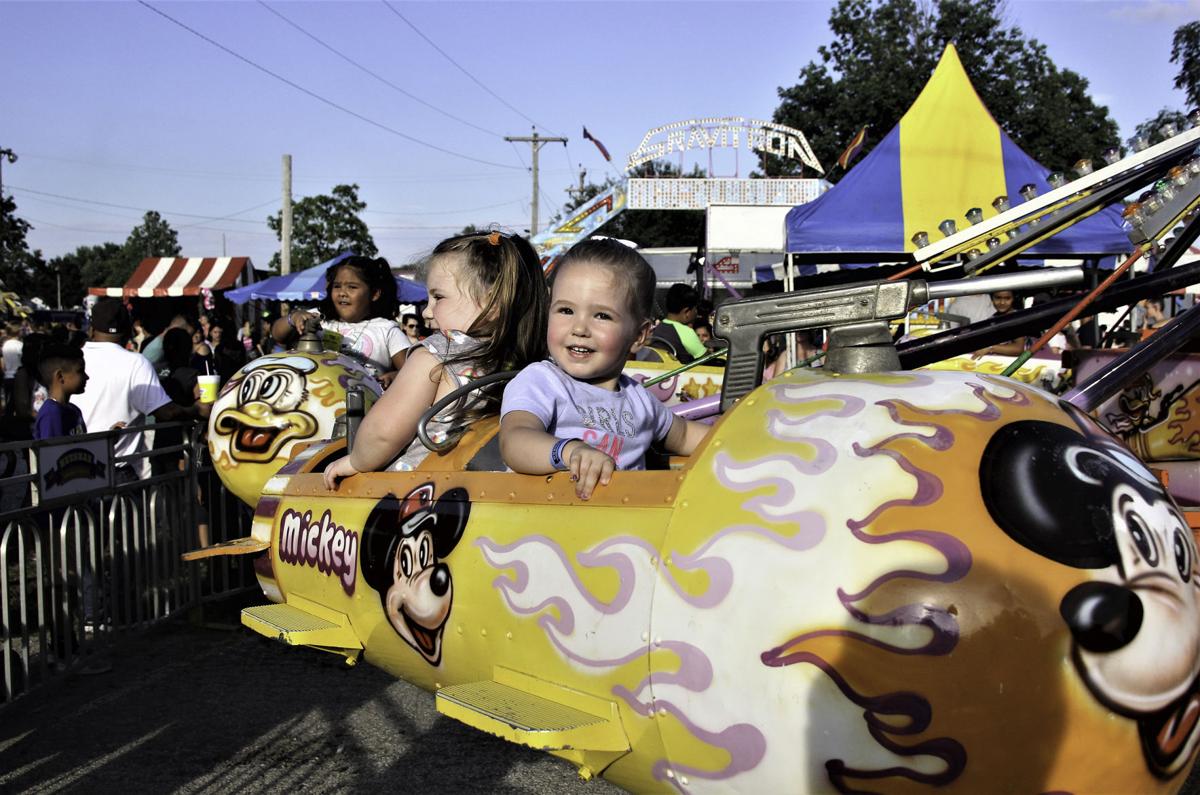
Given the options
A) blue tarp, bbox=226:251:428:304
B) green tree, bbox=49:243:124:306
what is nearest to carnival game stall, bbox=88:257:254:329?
blue tarp, bbox=226:251:428:304

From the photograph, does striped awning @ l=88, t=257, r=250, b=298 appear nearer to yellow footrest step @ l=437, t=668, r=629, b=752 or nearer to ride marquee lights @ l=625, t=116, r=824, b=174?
ride marquee lights @ l=625, t=116, r=824, b=174

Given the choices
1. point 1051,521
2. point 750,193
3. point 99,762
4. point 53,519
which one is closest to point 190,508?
point 53,519

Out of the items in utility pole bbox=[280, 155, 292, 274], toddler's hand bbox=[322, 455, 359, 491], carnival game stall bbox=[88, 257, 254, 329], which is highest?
utility pole bbox=[280, 155, 292, 274]

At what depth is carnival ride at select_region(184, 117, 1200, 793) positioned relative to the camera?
1639mm

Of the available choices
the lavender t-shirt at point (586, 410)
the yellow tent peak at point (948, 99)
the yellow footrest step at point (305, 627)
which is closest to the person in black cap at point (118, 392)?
the yellow footrest step at point (305, 627)

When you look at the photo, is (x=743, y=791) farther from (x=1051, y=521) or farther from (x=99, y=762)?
(x=99, y=762)

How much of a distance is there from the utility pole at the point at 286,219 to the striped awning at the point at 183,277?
1096 millimetres

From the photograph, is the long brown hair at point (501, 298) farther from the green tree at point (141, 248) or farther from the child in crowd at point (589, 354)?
the green tree at point (141, 248)

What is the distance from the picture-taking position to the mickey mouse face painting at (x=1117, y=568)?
164 centimetres

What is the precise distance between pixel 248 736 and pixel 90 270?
155415 millimetres

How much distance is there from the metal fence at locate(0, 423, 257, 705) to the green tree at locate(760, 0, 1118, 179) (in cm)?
3690

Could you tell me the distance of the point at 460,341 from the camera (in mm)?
3461

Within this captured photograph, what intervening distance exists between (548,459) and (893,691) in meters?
0.99

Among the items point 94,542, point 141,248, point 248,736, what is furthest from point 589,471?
point 141,248
